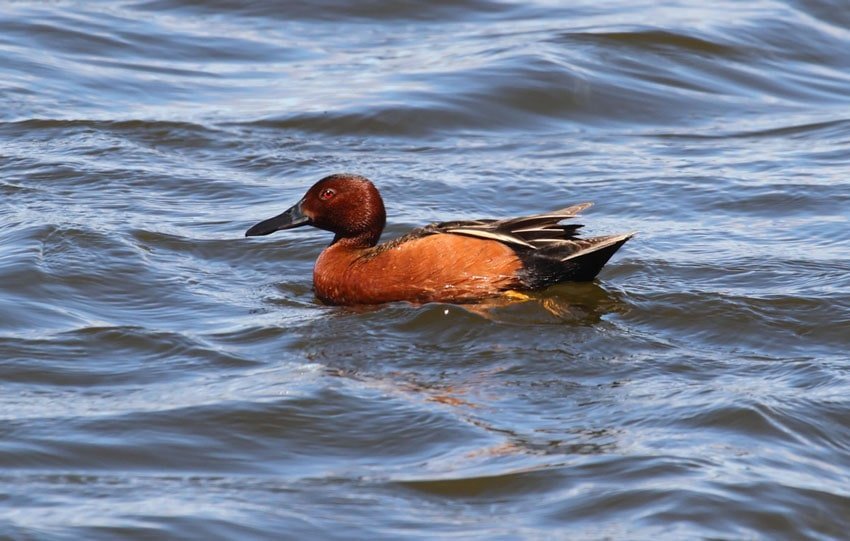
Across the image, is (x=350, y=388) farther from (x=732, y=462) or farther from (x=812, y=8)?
(x=812, y=8)

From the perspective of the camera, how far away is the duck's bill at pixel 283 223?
8.69 metres

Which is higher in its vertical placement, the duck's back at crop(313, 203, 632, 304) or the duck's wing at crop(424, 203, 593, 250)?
the duck's wing at crop(424, 203, 593, 250)

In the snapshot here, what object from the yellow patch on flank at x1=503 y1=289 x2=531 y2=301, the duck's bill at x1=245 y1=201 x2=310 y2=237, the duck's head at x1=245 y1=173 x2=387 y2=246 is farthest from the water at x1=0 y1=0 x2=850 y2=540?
the duck's head at x1=245 y1=173 x2=387 y2=246

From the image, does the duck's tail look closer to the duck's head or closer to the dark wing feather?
the dark wing feather

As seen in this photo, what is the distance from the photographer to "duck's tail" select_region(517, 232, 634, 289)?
26.1ft

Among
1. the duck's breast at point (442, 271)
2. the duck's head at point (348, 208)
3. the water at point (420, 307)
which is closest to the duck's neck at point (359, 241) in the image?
the duck's head at point (348, 208)

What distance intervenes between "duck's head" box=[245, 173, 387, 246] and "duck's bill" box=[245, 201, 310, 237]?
2 cm

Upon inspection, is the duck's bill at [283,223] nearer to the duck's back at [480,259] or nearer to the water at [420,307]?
the water at [420,307]

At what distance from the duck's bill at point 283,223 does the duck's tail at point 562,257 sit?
1434mm

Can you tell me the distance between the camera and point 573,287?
27.1ft

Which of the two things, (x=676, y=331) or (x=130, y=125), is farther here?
(x=130, y=125)

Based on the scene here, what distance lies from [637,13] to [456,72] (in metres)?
3.06

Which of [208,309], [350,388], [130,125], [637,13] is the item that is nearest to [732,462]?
[350,388]

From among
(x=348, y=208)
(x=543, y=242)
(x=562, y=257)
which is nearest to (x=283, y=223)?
(x=348, y=208)
